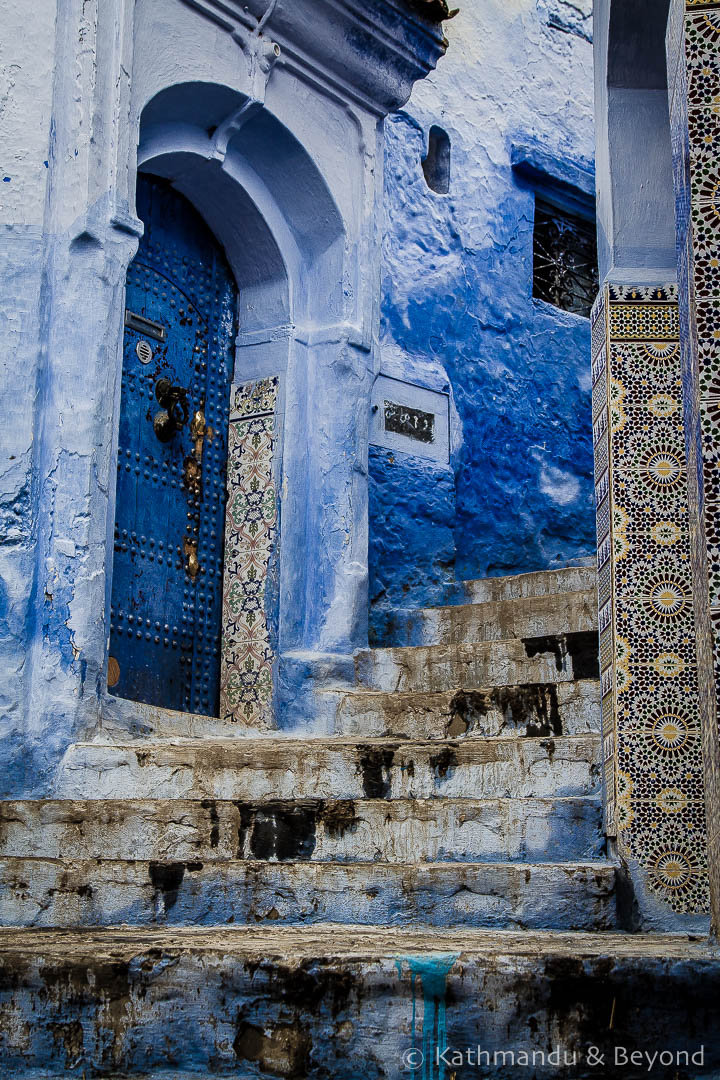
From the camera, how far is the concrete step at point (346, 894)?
377cm

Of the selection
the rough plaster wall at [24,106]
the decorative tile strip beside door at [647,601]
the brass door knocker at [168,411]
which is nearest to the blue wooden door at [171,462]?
the brass door knocker at [168,411]

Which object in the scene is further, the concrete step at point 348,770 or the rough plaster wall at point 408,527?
the rough plaster wall at point 408,527

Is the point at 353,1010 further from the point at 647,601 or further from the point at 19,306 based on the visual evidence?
the point at 19,306

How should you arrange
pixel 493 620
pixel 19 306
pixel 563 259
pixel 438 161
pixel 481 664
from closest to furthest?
pixel 19 306, pixel 481 664, pixel 493 620, pixel 438 161, pixel 563 259

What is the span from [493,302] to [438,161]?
0.92m

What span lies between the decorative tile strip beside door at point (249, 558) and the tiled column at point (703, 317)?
3738 millimetres

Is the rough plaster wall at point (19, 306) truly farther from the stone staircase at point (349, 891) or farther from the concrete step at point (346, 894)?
the concrete step at point (346, 894)

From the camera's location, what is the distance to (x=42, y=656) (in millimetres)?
5301

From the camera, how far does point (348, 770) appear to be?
4.71m

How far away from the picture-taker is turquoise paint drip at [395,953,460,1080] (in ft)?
9.24

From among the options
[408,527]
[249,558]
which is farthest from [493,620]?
[408,527]

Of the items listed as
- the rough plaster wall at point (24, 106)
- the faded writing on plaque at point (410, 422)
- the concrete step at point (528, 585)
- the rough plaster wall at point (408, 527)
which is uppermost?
the rough plaster wall at point (24, 106)

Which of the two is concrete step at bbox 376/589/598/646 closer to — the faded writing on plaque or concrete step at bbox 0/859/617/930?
the faded writing on plaque

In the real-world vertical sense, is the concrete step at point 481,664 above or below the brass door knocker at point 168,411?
below
